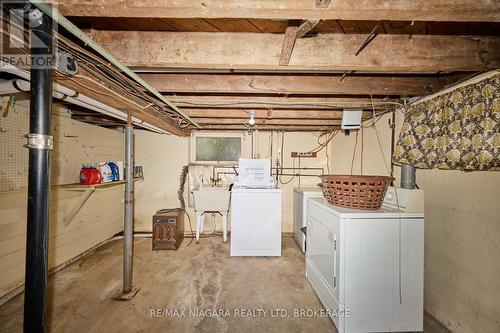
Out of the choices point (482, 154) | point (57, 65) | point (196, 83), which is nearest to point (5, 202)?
point (57, 65)

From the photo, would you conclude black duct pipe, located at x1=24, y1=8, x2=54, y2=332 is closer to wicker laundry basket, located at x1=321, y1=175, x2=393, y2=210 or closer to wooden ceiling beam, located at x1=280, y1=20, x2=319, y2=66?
wooden ceiling beam, located at x1=280, y1=20, x2=319, y2=66

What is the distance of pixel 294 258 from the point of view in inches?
126

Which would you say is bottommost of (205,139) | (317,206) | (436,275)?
(436,275)

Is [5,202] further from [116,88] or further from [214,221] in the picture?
[214,221]

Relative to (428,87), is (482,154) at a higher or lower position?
lower

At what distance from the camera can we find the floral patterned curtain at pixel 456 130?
142cm

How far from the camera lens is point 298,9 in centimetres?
97

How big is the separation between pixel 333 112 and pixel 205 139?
2.51 meters

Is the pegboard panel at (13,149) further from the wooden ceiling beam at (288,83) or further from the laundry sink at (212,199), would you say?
the laundry sink at (212,199)

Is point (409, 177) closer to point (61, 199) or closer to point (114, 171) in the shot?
point (114, 171)

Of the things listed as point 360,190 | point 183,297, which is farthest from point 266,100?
point 183,297

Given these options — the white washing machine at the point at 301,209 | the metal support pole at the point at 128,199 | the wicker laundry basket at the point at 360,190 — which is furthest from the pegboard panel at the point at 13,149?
the white washing machine at the point at 301,209

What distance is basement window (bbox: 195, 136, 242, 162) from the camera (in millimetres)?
4371

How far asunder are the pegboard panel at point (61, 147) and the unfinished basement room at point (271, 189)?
0.06ft
